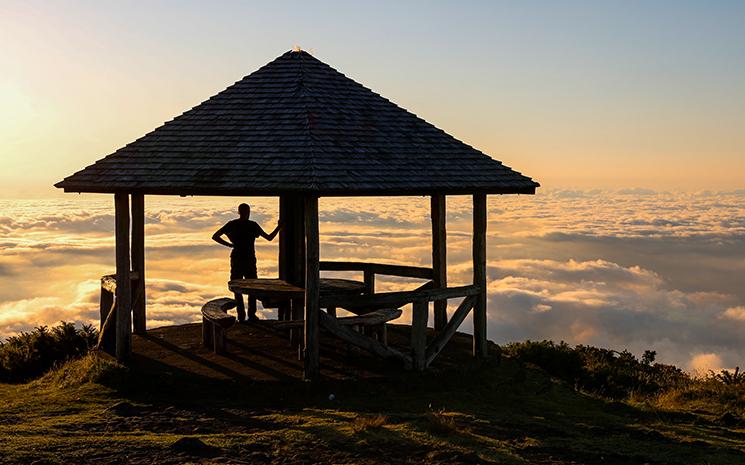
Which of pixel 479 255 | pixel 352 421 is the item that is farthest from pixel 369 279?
pixel 352 421

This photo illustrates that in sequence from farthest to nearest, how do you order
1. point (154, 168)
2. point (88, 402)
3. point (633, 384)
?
point (633, 384)
point (154, 168)
point (88, 402)

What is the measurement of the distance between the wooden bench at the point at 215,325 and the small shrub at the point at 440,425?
4.12 meters

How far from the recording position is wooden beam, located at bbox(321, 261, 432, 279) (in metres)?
16.8

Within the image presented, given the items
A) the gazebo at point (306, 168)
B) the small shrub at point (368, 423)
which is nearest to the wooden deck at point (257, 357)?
the gazebo at point (306, 168)

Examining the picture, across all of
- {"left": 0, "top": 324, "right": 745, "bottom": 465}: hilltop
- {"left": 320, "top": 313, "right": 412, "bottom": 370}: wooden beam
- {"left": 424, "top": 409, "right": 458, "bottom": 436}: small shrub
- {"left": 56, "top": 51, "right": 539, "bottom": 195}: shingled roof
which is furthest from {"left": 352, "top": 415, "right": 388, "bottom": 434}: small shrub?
{"left": 56, "top": 51, "right": 539, "bottom": 195}: shingled roof

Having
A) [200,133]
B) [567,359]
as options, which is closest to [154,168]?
[200,133]

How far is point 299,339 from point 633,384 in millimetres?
7127

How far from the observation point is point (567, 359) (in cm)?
1909

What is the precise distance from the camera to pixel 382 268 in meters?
17.1

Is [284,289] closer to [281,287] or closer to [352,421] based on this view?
[281,287]

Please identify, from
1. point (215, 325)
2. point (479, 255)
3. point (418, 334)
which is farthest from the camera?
point (479, 255)

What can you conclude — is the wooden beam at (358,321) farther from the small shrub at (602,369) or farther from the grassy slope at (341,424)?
the small shrub at (602,369)

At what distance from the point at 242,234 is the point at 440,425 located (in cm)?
672

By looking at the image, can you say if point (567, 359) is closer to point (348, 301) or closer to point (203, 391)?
point (348, 301)
